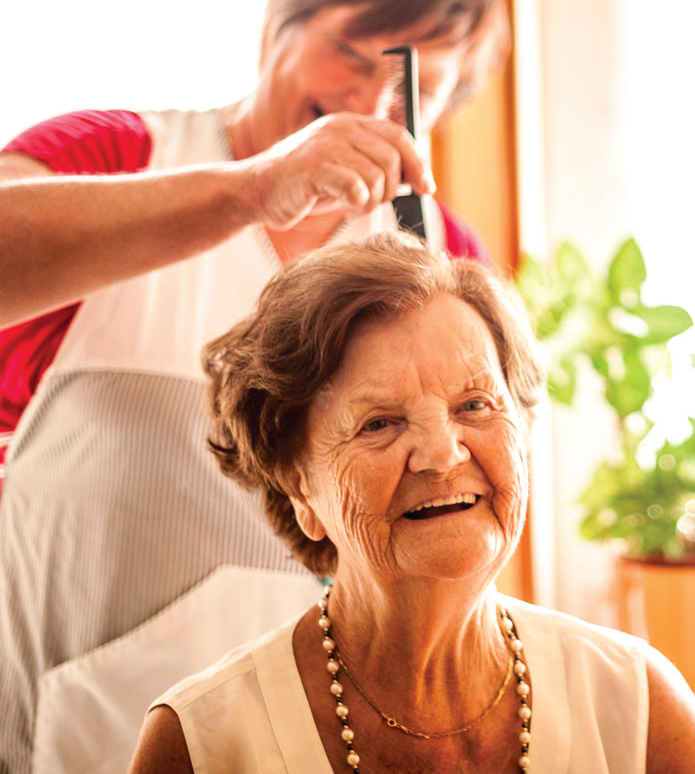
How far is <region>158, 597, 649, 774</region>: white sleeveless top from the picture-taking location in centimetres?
110

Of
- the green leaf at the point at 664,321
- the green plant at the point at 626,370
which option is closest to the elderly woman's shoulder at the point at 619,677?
the green plant at the point at 626,370

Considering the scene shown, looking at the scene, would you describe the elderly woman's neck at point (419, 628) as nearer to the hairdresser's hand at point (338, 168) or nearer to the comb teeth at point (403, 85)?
the hairdresser's hand at point (338, 168)

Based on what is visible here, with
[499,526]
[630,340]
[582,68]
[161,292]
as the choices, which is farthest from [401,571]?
[582,68]

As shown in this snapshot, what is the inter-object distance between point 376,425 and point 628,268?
216cm

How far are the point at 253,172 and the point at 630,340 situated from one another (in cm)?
224

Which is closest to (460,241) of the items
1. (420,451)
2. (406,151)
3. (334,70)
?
(334,70)

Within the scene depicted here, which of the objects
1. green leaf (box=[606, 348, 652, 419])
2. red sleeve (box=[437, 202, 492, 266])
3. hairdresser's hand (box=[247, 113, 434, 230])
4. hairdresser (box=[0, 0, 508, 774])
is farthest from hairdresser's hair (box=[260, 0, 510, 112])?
green leaf (box=[606, 348, 652, 419])

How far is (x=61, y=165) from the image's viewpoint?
128 cm

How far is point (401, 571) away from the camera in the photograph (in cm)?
104

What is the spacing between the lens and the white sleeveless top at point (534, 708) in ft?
3.60

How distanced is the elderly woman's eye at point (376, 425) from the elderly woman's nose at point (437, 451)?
48 millimetres

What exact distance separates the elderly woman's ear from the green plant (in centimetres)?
191

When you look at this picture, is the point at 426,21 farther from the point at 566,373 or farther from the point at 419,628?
the point at 566,373

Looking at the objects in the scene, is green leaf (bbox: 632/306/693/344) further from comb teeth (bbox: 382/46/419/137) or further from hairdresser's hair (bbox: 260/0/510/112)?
comb teeth (bbox: 382/46/419/137)
